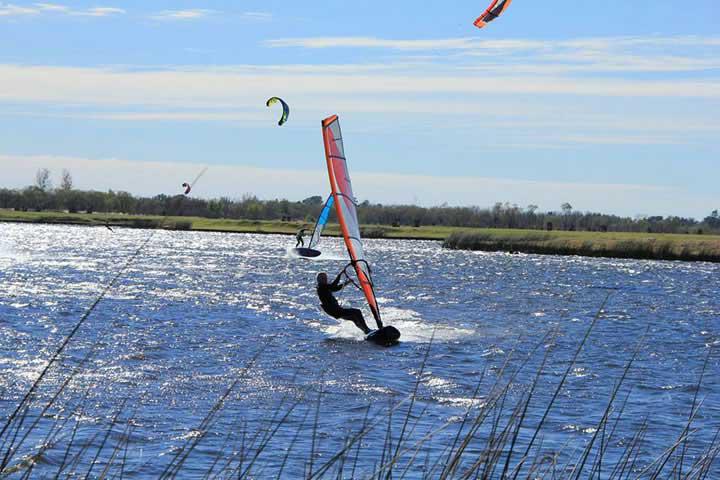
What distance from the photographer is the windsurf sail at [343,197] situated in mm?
19766

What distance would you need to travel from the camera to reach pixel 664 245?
227 ft

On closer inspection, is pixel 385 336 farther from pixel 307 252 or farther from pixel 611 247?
pixel 611 247

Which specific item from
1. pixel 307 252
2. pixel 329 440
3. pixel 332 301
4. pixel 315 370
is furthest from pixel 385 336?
pixel 307 252

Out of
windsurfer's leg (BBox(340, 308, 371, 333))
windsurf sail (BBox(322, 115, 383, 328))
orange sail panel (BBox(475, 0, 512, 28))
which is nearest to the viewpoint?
orange sail panel (BBox(475, 0, 512, 28))

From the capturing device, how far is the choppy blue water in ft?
29.8

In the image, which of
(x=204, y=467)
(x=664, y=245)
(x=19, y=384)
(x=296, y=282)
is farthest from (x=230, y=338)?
(x=664, y=245)

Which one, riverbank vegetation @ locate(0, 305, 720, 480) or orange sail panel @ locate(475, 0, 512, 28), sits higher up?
orange sail panel @ locate(475, 0, 512, 28)

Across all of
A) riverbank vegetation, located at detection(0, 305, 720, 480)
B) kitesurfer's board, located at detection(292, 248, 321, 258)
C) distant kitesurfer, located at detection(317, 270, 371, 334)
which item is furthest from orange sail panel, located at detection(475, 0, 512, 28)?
kitesurfer's board, located at detection(292, 248, 321, 258)

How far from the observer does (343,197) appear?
20797mm

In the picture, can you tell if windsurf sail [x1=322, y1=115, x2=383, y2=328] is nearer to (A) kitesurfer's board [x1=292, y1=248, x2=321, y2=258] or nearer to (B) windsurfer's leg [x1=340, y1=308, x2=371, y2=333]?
(B) windsurfer's leg [x1=340, y1=308, x2=371, y2=333]

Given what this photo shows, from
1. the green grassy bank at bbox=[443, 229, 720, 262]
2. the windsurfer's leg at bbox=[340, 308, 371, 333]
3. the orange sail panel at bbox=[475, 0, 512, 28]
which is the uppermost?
the orange sail panel at bbox=[475, 0, 512, 28]

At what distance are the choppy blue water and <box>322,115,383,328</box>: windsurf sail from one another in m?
1.16

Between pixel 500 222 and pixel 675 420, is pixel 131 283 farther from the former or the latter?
pixel 500 222

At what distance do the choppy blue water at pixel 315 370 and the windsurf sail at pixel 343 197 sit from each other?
1157 millimetres
